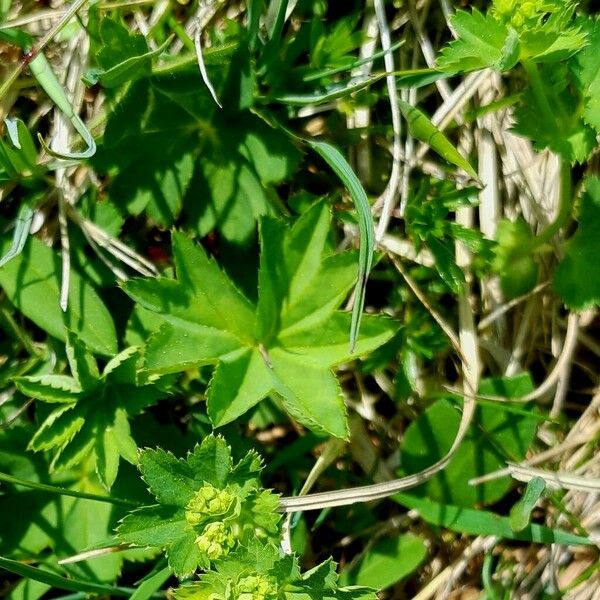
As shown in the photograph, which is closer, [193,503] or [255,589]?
[255,589]

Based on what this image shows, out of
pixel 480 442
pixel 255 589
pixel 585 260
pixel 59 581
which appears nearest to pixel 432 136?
pixel 585 260

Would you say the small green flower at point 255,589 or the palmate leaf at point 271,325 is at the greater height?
the palmate leaf at point 271,325

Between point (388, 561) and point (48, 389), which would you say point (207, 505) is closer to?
point (48, 389)

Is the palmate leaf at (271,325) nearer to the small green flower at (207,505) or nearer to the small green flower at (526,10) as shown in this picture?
the small green flower at (207,505)

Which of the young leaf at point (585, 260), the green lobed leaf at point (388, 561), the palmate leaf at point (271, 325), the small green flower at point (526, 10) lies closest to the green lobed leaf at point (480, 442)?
the green lobed leaf at point (388, 561)

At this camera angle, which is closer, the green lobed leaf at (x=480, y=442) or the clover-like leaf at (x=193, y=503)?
the clover-like leaf at (x=193, y=503)

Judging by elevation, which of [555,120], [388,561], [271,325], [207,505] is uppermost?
[555,120]

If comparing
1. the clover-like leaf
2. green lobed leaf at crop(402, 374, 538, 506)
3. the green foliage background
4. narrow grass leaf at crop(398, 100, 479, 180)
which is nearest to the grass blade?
the green foliage background
